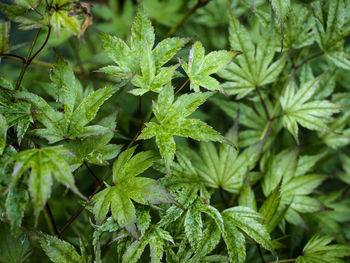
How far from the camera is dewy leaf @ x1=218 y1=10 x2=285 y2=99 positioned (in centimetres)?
120

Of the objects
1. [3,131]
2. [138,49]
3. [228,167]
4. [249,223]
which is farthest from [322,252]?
[3,131]

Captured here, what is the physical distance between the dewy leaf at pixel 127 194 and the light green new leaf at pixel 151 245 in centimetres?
7

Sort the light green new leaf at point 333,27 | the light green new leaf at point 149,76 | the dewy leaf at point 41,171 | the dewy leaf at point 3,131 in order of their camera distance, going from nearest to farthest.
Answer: the dewy leaf at point 41,171 → the dewy leaf at point 3,131 → the light green new leaf at point 149,76 → the light green new leaf at point 333,27

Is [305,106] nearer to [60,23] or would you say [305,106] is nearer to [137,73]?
[137,73]

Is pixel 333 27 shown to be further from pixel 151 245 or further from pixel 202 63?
pixel 151 245

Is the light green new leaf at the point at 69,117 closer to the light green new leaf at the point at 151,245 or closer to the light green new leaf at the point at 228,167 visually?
the light green new leaf at the point at 151,245

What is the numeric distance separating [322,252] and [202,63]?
0.68m

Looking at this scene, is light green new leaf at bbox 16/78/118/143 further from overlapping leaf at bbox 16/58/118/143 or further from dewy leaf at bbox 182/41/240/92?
dewy leaf at bbox 182/41/240/92

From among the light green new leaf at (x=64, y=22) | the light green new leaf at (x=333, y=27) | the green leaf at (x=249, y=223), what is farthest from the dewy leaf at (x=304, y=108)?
the light green new leaf at (x=64, y=22)

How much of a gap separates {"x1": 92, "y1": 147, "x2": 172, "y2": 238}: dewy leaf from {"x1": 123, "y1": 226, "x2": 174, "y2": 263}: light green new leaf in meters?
0.07

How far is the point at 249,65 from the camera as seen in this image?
4.02ft

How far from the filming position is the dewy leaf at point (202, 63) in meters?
0.97

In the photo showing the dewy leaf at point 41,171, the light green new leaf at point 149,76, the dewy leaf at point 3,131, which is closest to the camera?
the dewy leaf at point 41,171

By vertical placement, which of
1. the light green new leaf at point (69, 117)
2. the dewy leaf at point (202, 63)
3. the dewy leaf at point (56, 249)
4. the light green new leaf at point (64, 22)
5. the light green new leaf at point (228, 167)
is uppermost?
the light green new leaf at point (64, 22)
